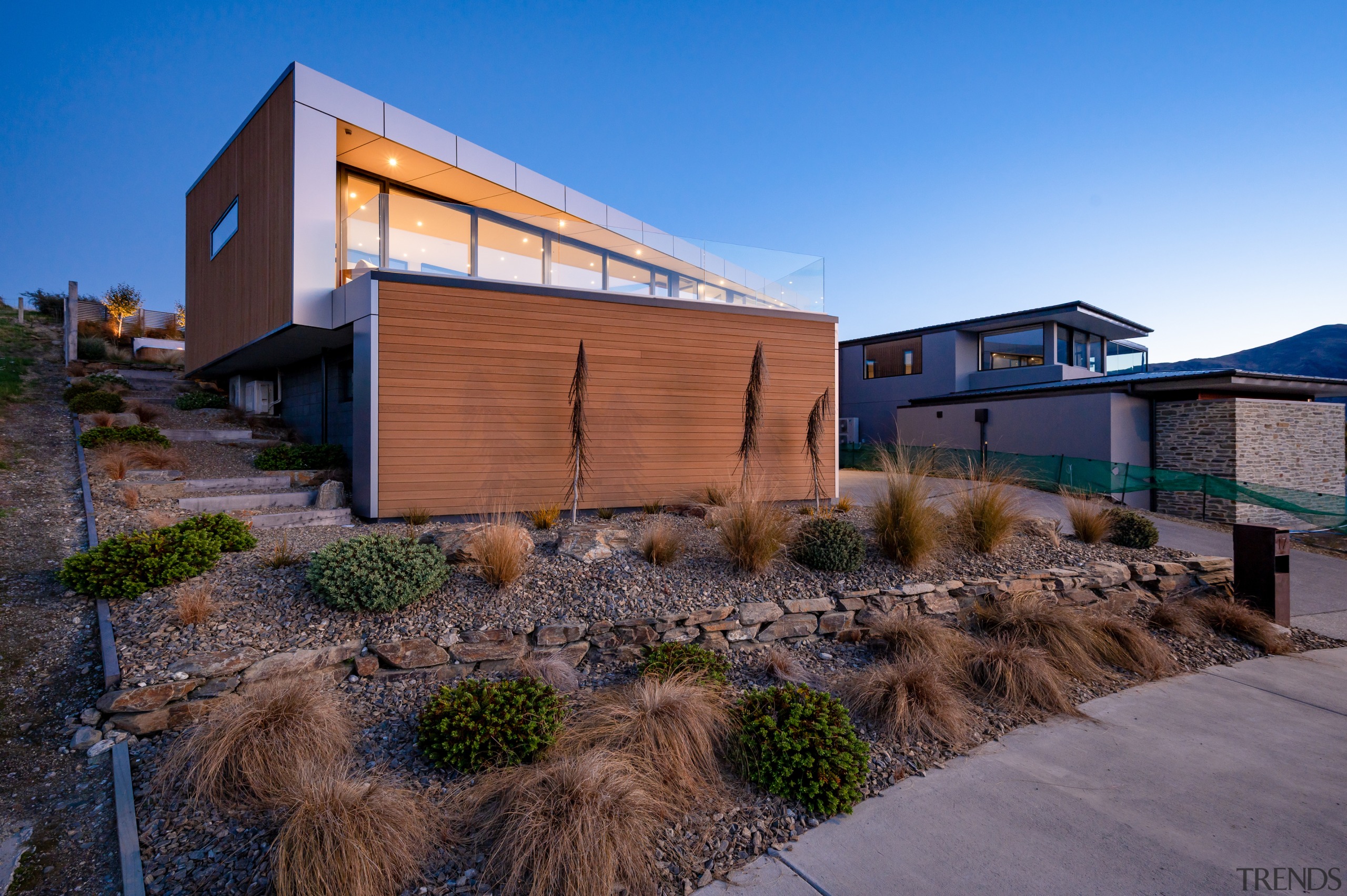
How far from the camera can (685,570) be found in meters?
5.12

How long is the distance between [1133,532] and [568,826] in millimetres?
7646

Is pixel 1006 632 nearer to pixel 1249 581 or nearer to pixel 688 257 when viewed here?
pixel 1249 581

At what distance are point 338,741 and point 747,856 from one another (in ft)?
6.83

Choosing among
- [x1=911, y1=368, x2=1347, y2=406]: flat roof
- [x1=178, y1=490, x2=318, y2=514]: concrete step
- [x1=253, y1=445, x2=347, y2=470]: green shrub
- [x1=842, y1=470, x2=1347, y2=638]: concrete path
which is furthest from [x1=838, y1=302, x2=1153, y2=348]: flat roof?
[x1=178, y1=490, x2=318, y2=514]: concrete step

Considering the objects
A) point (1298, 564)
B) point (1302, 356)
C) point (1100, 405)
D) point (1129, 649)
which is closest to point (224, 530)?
point (1129, 649)

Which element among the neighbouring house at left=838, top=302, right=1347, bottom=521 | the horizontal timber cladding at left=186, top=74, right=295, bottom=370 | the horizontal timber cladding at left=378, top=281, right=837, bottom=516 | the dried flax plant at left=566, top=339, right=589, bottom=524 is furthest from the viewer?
the neighbouring house at left=838, top=302, right=1347, bottom=521

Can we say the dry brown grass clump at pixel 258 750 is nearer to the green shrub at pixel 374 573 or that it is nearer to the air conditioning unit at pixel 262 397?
the green shrub at pixel 374 573

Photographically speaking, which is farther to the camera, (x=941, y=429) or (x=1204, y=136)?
(x=941, y=429)

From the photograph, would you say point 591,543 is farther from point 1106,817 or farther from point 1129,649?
point 1129,649

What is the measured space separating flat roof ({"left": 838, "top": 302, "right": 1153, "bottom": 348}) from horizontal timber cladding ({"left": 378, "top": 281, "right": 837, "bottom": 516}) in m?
8.49

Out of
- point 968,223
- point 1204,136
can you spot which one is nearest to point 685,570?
point 1204,136

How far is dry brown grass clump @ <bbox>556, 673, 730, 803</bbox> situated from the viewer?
282 cm

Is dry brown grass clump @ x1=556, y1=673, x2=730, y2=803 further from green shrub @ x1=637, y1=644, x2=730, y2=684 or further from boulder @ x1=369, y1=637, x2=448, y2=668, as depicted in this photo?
boulder @ x1=369, y1=637, x2=448, y2=668

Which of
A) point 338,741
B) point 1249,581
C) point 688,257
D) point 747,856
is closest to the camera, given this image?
point 747,856
